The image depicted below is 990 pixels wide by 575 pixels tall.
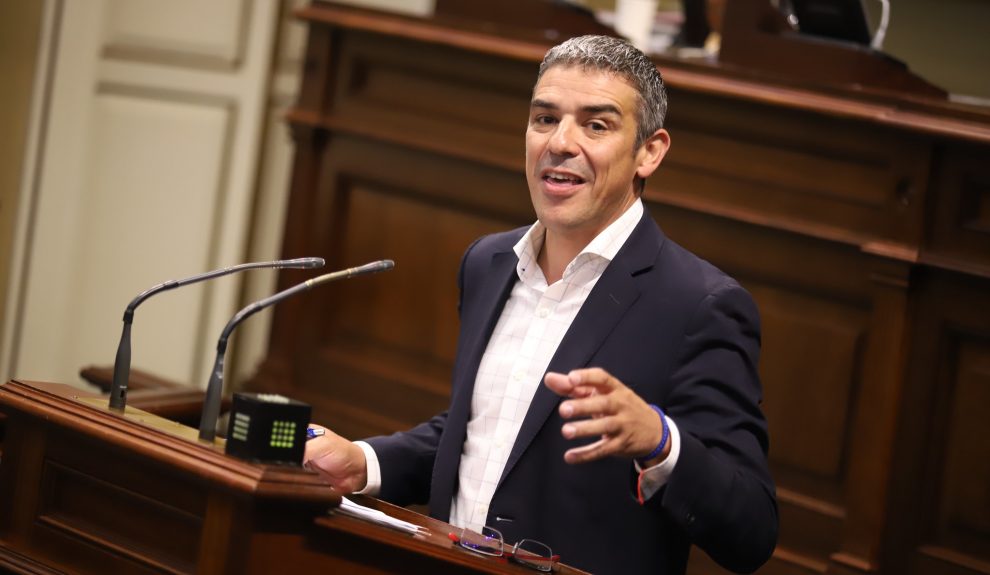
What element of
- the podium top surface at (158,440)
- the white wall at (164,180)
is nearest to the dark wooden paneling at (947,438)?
the podium top surface at (158,440)

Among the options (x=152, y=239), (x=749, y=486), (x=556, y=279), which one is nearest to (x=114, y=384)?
(x=556, y=279)

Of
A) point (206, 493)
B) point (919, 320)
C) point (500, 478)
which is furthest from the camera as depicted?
point (919, 320)

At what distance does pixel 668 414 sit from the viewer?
193cm

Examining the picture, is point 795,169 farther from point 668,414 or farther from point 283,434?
point 283,434

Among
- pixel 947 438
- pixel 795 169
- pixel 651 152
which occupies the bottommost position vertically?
pixel 947 438

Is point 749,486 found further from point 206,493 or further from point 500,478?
point 206,493

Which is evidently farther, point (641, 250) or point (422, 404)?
point (422, 404)

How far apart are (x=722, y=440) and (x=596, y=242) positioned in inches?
15.9

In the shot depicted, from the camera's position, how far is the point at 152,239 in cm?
463

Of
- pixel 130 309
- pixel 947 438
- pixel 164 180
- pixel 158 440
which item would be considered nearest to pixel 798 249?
pixel 947 438

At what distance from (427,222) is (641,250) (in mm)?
1657

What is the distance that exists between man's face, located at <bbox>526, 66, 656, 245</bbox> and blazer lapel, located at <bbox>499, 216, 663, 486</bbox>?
0.09 meters

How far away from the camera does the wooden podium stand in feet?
5.04

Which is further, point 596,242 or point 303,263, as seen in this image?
point 596,242
